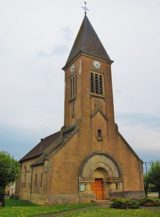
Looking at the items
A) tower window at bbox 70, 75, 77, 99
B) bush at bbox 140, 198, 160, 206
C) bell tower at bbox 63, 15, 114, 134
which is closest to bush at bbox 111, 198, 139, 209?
bush at bbox 140, 198, 160, 206

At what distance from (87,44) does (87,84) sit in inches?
268

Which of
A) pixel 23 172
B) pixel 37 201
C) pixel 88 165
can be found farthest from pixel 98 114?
pixel 23 172

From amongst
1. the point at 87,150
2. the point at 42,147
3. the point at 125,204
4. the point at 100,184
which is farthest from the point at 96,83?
the point at 125,204

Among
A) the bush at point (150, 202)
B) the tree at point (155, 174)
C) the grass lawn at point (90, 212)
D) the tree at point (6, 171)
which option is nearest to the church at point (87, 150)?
the tree at point (6, 171)

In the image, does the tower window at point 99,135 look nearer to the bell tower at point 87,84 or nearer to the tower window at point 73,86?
the bell tower at point 87,84

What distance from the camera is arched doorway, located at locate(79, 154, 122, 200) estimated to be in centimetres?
2759

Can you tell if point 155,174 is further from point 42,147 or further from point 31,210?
point 31,210

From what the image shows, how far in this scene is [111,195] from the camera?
2845 cm

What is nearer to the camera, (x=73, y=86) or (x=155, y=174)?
(x=73, y=86)

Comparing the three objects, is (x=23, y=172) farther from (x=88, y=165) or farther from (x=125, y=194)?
(x=125, y=194)

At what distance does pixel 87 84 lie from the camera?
104 ft

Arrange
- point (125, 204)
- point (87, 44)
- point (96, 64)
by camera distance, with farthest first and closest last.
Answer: point (87, 44) → point (96, 64) → point (125, 204)

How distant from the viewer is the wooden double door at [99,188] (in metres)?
28.8

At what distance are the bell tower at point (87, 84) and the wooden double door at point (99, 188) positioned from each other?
7095 millimetres
